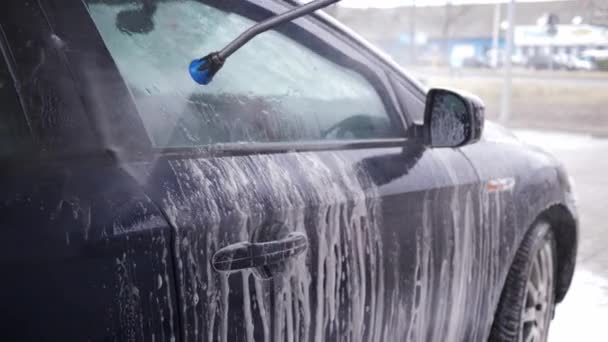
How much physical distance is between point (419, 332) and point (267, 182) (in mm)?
845

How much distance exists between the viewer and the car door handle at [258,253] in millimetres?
1567

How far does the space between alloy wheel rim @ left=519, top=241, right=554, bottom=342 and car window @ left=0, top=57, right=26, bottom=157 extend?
2.24 meters

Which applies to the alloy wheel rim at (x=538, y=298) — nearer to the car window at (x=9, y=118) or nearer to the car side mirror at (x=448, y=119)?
the car side mirror at (x=448, y=119)

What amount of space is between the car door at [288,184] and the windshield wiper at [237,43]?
6cm

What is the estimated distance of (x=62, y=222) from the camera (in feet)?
4.35

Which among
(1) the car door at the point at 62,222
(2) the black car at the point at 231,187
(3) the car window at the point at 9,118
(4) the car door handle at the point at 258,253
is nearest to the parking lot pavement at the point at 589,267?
(2) the black car at the point at 231,187

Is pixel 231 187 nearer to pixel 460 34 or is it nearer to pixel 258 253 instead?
pixel 258 253

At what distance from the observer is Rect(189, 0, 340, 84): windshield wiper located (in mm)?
1690

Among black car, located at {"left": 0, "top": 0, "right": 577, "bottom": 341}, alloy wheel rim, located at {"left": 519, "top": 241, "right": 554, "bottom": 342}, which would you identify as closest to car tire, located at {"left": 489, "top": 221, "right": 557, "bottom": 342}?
alloy wheel rim, located at {"left": 519, "top": 241, "right": 554, "bottom": 342}

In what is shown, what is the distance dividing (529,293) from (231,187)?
187 centimetres

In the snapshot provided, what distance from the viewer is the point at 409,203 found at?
7.04 feet

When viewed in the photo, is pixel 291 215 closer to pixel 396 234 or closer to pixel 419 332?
pixel 396 234

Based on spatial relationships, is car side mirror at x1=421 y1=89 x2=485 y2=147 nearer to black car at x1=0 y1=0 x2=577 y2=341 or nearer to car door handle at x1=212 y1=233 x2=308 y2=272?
black car at x1=0 y1=0 x2=577 y2=341

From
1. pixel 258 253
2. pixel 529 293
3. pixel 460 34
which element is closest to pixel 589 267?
pixel 529 293
